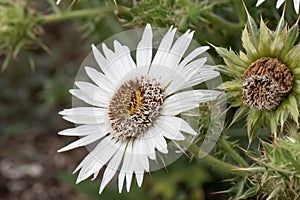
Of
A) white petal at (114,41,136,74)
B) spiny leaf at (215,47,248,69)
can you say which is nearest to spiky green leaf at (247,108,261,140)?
spiny leaf at (215,47,248,69)

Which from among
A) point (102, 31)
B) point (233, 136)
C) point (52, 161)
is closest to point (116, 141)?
point (233, 136)

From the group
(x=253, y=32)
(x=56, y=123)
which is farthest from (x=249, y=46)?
(x=56, y=123)

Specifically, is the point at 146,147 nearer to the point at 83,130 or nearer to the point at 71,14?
the point at 83,130

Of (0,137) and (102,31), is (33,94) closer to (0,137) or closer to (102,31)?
(0,137)

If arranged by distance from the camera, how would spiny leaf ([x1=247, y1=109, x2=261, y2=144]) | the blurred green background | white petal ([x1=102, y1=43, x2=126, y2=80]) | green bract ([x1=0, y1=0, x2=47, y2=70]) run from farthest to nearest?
the blurred green background, green bract ([x1=0, y1=0, x2=47, y2=70]), white petal ([x1=102, y1=43, x2=126, y2=80]), spiny leaf ([x1=247, y1=109, x2=261, y2=144])

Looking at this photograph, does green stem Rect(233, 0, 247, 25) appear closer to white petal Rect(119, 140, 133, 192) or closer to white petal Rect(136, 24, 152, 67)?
white petal Rect(136, 24, 152, 67)

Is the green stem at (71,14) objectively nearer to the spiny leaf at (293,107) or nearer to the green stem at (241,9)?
the green stem at (241,9)
